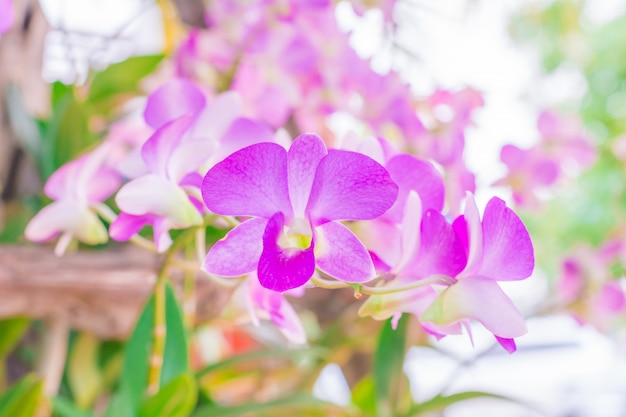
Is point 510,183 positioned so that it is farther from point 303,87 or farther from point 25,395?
point 25,395

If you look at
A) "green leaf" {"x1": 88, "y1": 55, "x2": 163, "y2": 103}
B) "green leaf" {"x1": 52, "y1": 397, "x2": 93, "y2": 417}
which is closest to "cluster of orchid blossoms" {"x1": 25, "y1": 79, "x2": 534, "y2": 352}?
"green leaf" {"x1": 52, "y1": 397, "x2": 93, "y2": 417}

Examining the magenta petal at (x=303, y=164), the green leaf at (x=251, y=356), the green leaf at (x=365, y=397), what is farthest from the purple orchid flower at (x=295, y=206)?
the green leaf at (x=365, y=397)

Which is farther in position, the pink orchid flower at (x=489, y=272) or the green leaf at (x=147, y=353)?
the green leaf at (x=147, y=353)

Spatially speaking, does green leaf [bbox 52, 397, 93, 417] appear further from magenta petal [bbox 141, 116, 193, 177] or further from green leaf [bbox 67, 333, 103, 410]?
magenta petal [bbox 141, 116, 193, 177]

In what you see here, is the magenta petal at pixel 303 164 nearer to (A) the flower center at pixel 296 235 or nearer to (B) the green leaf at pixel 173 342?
(A) the flower center at pixel 296 235

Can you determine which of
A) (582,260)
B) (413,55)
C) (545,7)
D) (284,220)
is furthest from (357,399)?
(545,7)

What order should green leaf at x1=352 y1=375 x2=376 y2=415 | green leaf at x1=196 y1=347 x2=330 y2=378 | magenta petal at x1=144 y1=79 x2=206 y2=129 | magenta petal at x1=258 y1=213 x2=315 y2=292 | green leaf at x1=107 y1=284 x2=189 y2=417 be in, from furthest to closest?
green leaf at x1=352 y1=375 x2=376 y2=415, green leaf at x1=196 y1=347 x2=330 y2=378, green leaf at x1=107 y1=284 x2=189 y2=417, magenta petal at x1=144 y1=79 x2=206 y2=129, magenta petal at x1=258 y1=213 x2=315 y2=292
